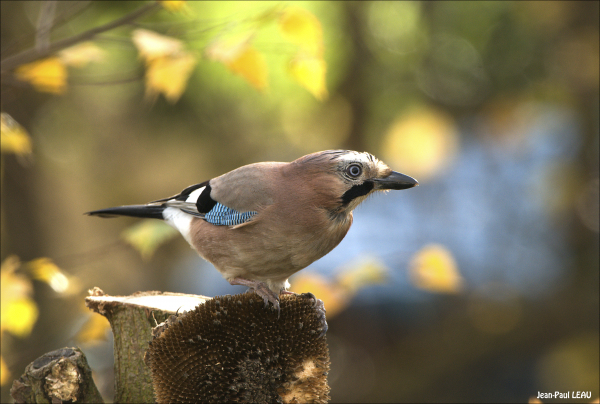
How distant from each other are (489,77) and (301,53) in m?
4.91

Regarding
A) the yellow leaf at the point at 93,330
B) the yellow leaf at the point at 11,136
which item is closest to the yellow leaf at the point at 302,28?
the yellow leaf at the point at 11,136

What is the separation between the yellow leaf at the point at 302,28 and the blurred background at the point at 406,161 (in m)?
2.32

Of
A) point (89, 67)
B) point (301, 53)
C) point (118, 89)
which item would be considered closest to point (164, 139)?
point (118, 89)

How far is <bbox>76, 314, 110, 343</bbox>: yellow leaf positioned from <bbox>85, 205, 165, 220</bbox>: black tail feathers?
90cm

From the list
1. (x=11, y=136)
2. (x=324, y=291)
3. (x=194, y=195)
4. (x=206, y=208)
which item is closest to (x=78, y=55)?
(x=11, y=136)

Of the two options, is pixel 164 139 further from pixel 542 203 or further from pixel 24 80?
pixel 542 203

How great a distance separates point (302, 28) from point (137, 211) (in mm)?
1716

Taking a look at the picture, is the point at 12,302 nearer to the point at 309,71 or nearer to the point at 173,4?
the point at 173,4

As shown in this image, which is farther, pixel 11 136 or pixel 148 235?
pixel 148 235

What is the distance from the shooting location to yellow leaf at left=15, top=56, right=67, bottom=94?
3395mm

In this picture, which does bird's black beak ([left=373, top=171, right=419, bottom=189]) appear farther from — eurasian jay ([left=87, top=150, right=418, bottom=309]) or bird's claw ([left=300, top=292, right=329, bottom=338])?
bird's claw ([left=300, top=292, right=329, bottom=338])

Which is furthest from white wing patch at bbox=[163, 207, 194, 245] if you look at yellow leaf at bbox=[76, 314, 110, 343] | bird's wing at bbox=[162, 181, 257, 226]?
yellow leaf at bbox=[76, 314, 110, 343]

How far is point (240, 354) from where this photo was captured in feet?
7.89

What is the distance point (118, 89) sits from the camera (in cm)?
773
